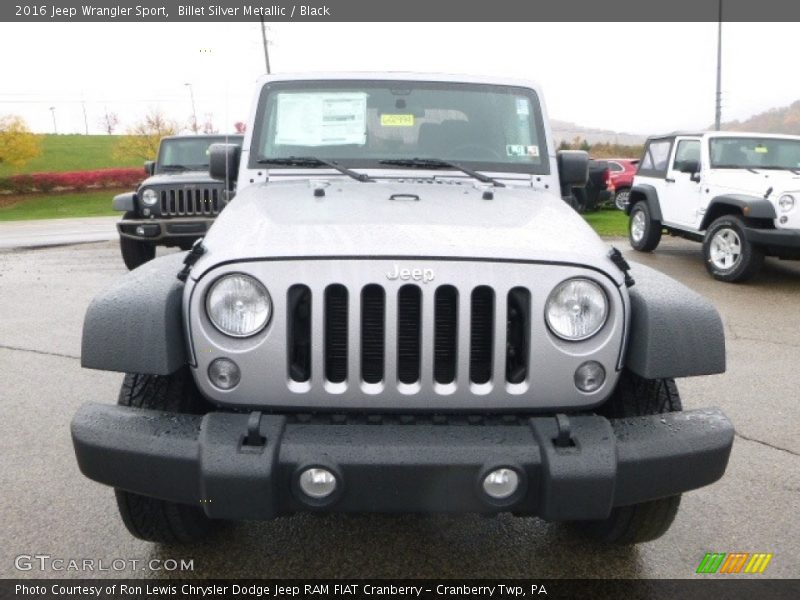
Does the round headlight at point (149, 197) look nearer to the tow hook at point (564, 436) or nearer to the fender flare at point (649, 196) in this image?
the fender flare at point (649, 196)

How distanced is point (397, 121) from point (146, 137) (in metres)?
50.3

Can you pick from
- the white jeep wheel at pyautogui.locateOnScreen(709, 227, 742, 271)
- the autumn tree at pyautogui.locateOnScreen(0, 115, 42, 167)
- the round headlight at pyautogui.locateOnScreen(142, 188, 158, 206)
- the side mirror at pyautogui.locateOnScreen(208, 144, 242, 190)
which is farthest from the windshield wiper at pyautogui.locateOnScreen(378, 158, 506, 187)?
the autumn tree at pyautogui.locateOnScreen(0, 115, 42, 167)

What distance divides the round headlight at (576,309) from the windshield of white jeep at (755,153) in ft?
25.8

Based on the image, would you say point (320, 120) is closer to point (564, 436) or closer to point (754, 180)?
point (564, 436)

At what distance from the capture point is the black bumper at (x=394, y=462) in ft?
6.52

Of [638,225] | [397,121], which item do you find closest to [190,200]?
[397,121]

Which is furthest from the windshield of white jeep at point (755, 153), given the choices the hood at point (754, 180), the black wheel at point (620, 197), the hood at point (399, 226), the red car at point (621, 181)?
the black wheel at point (620, 197)

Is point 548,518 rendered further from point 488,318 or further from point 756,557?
point 756,557

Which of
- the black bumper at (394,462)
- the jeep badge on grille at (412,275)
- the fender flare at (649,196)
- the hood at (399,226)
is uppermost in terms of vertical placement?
the hood at (399,226)

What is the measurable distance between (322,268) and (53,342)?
4590 mm

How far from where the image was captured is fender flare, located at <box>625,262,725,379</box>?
2.18 meters

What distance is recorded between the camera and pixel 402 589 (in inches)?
98.7

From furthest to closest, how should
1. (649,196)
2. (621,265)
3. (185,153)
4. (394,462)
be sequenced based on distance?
(649,196) < (185,153) < (621,265) < (394,462)

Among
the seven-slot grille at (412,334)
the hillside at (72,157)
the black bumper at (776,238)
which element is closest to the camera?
the seven-slot grille at (412,334)
